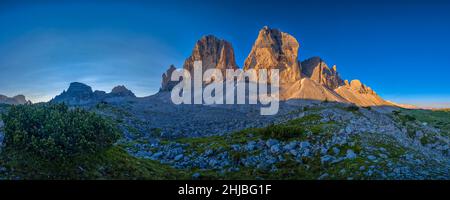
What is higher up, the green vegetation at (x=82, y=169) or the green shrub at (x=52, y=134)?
the green shrub at (x=52, y=134)

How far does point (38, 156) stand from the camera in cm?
1647

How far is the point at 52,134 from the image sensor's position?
1644cm

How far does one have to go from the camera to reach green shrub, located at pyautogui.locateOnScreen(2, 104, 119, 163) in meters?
16.2

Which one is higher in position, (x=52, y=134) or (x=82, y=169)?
(x=52, y=134)

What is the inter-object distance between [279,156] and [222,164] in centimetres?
469

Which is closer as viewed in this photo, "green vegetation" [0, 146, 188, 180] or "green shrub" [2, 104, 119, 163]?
"green shrub" [2, 104, 119, 163]

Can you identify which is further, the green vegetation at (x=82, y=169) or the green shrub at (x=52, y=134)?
the green vegetation at (x=82, y=169)

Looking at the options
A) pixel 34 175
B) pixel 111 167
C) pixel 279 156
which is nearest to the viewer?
pixel 34 175

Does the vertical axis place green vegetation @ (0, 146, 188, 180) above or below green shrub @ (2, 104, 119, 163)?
below

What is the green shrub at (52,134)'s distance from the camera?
16.2 m

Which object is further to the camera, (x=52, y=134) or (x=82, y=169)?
(x=82, y=169)
